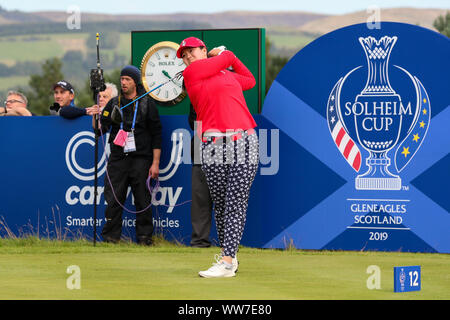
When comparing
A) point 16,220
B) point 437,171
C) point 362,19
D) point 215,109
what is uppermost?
point 362,19

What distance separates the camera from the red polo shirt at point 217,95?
7.90 metres

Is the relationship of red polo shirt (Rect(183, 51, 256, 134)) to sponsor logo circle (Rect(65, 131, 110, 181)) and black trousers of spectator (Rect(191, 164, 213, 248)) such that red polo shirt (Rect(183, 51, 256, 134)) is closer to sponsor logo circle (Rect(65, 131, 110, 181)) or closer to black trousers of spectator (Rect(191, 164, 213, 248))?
black trousers of spectator (Rect(191, 164, 213, 248))

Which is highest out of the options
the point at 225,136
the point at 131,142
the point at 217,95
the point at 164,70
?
the point at 164,70

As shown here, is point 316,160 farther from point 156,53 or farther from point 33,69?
point 33,69

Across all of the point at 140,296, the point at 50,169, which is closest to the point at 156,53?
the point at 50,169

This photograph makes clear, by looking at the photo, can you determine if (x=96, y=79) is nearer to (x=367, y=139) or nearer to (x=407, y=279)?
(x=367, y=139)

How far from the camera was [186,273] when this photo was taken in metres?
8.16

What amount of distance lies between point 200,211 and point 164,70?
425cm

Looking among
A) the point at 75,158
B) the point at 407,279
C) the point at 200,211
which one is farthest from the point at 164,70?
the point at 407,279

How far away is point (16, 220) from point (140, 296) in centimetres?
540

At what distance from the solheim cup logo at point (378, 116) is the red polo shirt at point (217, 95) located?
2579 mm

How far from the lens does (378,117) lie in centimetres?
1025

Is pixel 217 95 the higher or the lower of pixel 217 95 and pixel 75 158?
the higher

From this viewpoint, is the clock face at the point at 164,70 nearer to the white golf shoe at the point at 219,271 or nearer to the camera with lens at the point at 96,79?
the camera with lens at the point at 96,79
